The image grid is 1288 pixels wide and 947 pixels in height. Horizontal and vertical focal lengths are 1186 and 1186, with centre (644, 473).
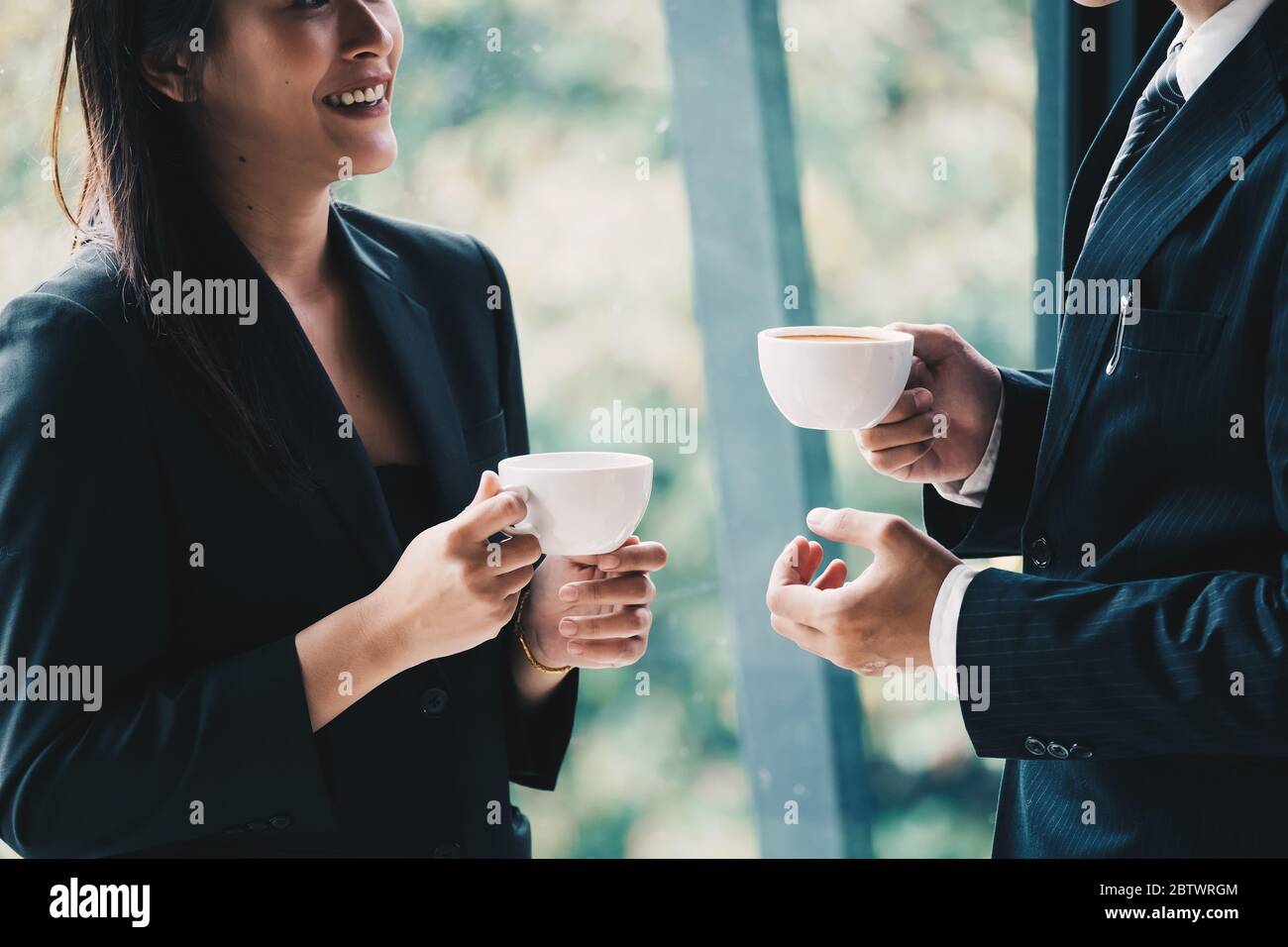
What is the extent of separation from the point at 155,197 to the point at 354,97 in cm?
24

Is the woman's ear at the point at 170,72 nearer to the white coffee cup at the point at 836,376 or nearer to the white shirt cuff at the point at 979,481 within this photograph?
the white coffee cup at the point at 836,376

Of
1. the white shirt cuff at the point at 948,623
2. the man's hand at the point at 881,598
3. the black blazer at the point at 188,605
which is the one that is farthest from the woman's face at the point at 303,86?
the white shirt cuff at the point at 948,623

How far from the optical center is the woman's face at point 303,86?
4.05 ft

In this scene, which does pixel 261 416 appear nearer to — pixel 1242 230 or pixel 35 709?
pixel 35 709

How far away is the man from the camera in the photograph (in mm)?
1027

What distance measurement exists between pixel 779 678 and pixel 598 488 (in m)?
1.46

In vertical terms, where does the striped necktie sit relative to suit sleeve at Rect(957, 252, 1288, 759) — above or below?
above

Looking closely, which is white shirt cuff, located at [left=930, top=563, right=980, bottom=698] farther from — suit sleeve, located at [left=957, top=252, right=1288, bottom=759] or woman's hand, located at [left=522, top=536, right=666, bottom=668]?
woman's hand, located at [left=522, top=536, right=666, bottom=668]

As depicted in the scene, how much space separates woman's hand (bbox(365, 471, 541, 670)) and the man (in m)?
0.30

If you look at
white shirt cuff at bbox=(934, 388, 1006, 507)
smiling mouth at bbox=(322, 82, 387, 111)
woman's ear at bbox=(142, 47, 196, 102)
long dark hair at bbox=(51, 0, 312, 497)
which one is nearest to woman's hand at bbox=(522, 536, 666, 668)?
long dark hair at bbox=(51, 0, 312, 497)

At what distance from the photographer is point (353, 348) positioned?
1.41m

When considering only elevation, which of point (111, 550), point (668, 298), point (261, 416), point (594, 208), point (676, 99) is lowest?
point (111, 550)

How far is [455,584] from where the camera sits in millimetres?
1105
